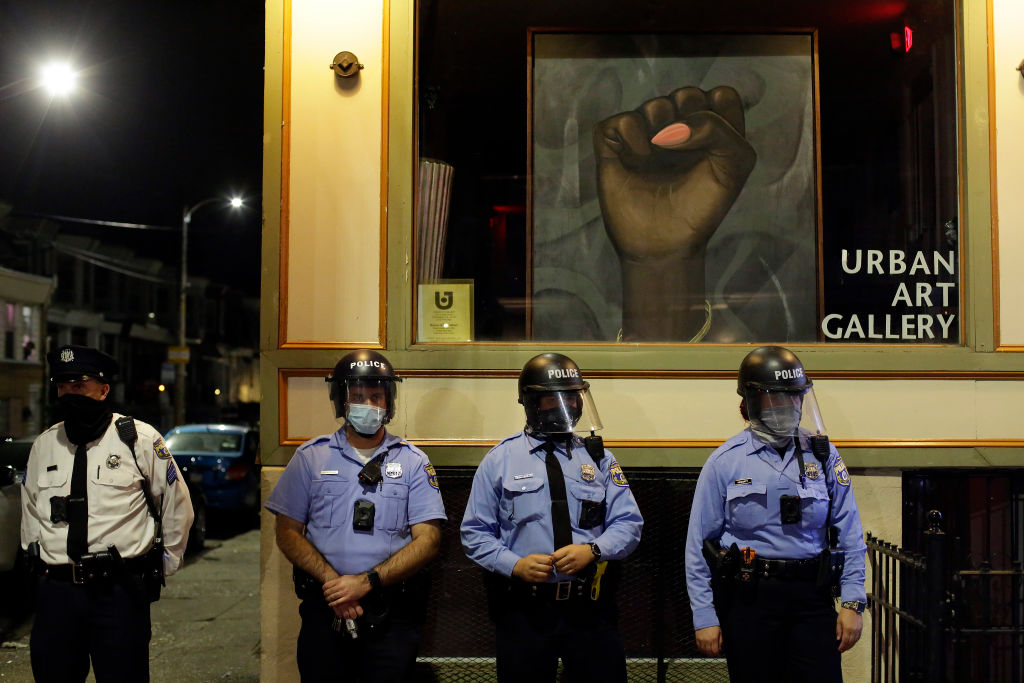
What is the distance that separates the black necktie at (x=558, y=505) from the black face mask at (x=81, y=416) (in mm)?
2216

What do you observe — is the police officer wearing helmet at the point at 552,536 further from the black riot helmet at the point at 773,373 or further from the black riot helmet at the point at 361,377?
the black riot helmet at the point at 773,373

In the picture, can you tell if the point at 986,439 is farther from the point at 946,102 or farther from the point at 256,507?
the point at 256,507

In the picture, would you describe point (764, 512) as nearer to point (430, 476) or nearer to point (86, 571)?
point (430, 476)

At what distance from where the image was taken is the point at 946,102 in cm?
602

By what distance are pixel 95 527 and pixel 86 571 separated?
212 millimetres

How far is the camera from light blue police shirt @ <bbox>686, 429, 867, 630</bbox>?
4.04 m

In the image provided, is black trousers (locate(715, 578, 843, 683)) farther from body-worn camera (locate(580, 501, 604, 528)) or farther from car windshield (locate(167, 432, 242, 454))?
car windshield (locate(167, 432, 242, 454))

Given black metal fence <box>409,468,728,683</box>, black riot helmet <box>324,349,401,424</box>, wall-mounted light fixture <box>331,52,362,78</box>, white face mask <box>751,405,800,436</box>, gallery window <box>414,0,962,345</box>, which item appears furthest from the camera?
gallery window <box>414,0,962,345</box>

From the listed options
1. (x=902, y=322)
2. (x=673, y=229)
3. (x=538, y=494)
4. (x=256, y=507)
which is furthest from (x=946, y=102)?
(x=256, y=507)

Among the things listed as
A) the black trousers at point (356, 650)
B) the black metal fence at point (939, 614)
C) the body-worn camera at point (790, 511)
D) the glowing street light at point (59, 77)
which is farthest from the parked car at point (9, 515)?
the glowing street light at point (59, 77)

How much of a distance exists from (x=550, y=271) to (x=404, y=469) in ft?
7.49

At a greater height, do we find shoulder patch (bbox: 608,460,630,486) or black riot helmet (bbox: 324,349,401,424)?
black riot helmet (bbox: 324,349,401,424)

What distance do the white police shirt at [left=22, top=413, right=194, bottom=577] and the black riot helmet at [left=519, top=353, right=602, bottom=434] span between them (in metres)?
1.82

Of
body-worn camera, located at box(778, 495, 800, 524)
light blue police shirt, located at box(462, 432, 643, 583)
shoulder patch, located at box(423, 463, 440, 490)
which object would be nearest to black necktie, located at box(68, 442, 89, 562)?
shoulder patch, located at box(423, 463, 440, 490)
